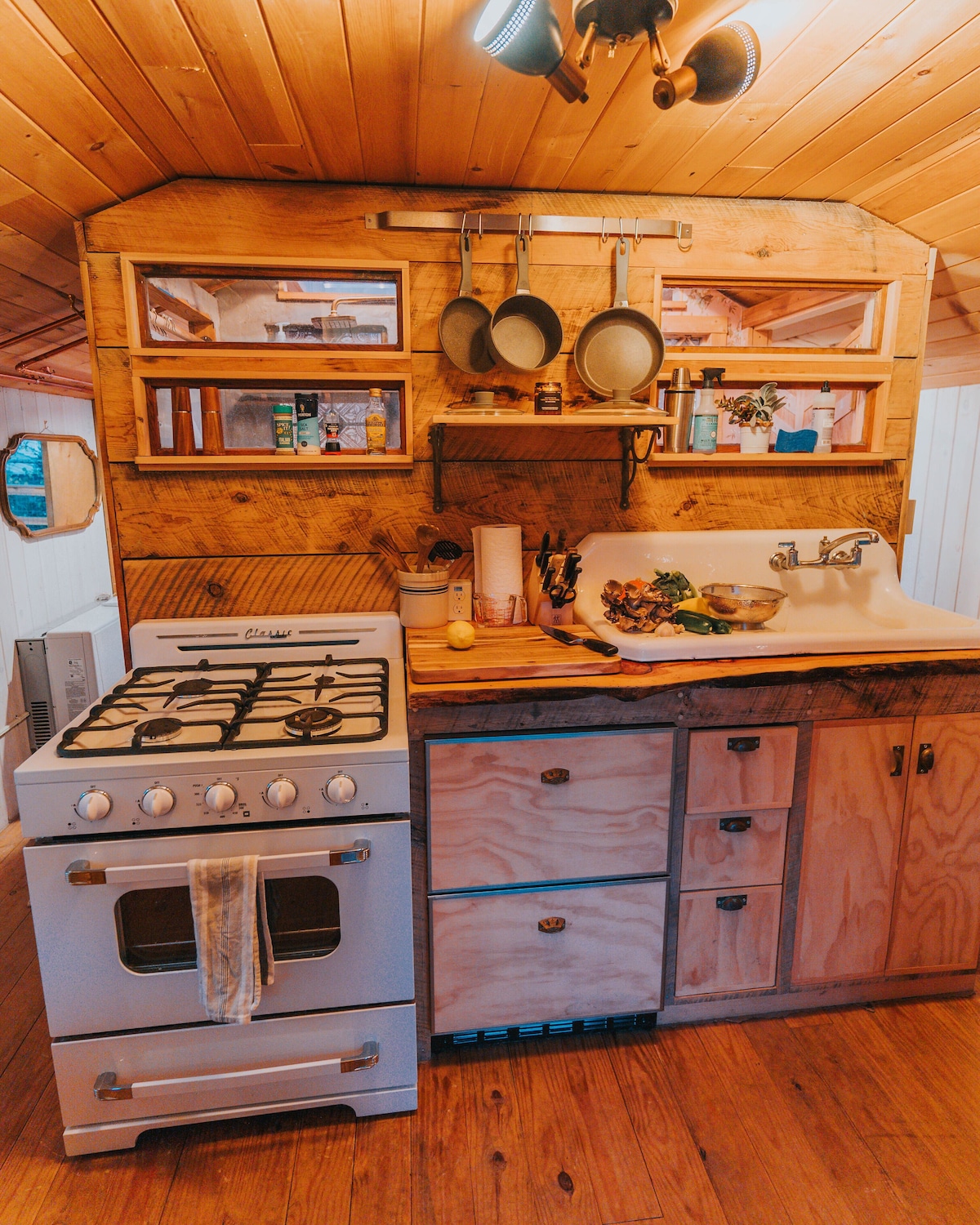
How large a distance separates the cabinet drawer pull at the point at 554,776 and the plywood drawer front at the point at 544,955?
26 cm

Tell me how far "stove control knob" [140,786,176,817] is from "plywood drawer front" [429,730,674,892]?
50cm

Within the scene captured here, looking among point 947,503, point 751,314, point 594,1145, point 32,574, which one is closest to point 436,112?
point 751,314

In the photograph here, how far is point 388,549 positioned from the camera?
2.03m

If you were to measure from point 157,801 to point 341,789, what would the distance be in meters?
0.33

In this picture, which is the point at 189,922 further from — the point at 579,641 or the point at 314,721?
the point at 579,641

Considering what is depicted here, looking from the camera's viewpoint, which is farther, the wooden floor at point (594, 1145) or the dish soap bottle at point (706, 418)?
the dish soap bottle at point (706, 418)

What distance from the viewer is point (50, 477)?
332cm

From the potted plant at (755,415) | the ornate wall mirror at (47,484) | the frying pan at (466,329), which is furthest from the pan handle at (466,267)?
the ornate wall mirror at (47,484)

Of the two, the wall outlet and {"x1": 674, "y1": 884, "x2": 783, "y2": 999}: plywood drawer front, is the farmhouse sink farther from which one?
{"x1": 674, "y1": 884, "x2": 783, "y2": 999}: plywood drawer front

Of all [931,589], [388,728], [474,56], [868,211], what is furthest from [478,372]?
[931,589]

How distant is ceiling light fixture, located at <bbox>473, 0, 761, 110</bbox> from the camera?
1044mm

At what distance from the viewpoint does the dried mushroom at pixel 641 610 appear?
5.46 feet

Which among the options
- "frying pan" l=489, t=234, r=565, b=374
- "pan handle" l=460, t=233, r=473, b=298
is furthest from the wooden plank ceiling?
"frying pan" l=489, t=234, r=565, b=374

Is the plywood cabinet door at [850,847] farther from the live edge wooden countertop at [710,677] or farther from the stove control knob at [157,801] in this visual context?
the stove control knob at [157,801]
